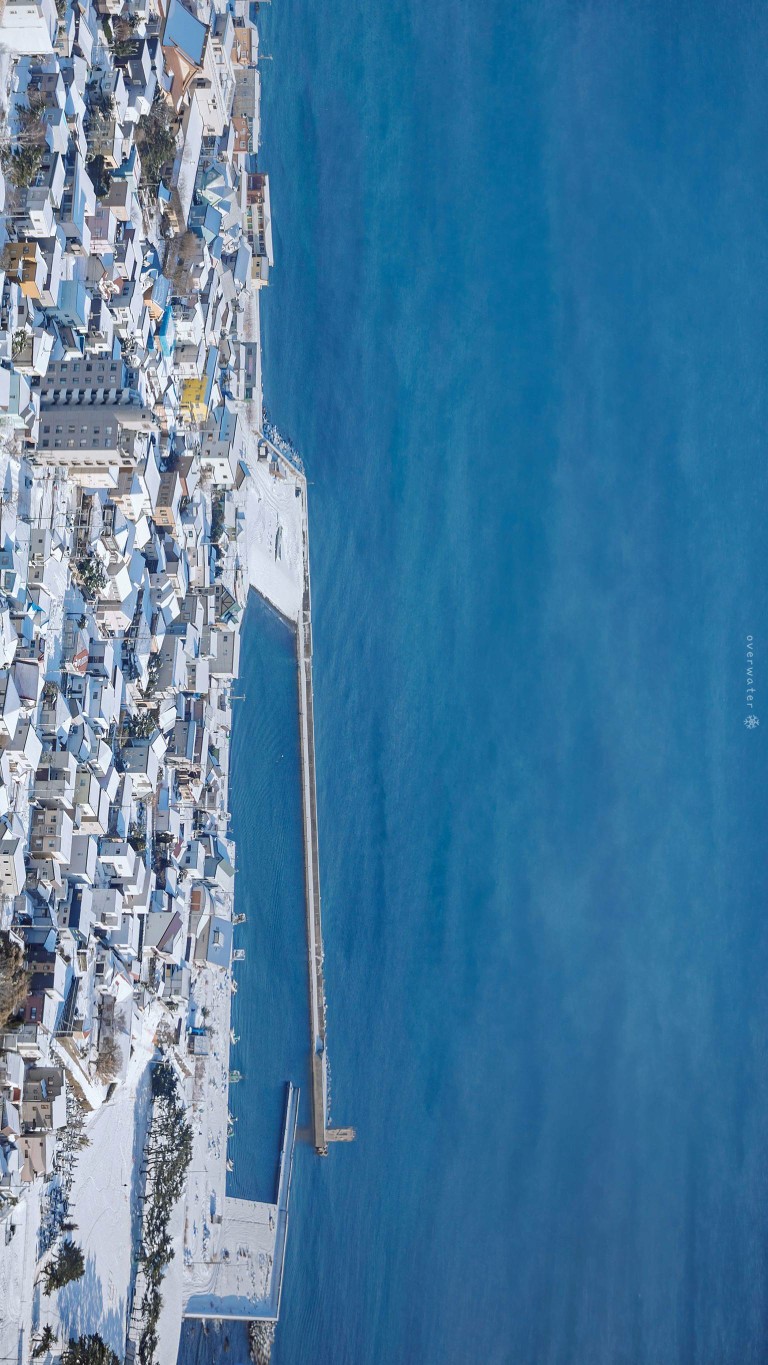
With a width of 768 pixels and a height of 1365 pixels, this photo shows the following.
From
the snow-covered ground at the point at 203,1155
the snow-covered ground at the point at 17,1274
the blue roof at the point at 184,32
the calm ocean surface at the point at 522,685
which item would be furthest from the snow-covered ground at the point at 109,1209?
the blue roof at the point at 184,32

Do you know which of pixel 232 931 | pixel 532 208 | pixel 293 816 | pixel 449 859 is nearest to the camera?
pixel 232 931

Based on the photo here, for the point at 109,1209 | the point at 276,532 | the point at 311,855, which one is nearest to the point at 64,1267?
the point at 109,1209

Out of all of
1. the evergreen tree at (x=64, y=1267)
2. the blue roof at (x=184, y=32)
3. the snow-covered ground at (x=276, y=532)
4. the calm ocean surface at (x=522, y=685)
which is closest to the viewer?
the evergreen tree at (x=64, y=1267)

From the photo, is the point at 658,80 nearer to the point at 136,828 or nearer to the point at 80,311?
the point at 80,311

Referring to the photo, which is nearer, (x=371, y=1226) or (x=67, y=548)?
(x=67, y=548)

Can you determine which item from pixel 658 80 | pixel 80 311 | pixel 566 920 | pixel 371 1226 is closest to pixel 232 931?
pixel 371 1226

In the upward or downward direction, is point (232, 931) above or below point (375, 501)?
below

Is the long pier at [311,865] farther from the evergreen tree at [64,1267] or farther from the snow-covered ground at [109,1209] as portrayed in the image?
the evergreen tree at [64,1267]
